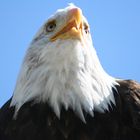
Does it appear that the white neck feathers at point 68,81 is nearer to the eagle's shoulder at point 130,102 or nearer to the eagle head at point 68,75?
the eagle head at point 68,75

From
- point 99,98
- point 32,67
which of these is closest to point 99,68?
point 99,98

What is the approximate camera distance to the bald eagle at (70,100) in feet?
17.6

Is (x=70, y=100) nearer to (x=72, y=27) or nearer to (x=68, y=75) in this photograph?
(x=68, y=75)

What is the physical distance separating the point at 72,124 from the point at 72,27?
3.55 ft

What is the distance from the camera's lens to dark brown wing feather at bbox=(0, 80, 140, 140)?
5.33 m

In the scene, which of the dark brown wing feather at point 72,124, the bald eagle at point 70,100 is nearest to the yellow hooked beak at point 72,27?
the bald eagle at point 70,100

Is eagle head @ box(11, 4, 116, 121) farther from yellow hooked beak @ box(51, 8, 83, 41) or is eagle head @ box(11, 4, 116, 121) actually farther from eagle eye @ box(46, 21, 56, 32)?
eagle eye @ box(46, 21, 56, 32)

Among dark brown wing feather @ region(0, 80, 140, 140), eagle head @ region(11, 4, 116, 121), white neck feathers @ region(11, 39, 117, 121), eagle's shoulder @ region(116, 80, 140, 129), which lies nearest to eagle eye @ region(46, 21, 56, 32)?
eagle head @ region(11, 4, 116, 121)

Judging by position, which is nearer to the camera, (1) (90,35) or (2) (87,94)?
(2) (87,94)

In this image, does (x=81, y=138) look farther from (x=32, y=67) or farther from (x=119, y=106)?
(x=32, y=67)

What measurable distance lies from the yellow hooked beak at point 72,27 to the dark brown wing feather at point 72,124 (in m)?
0.80

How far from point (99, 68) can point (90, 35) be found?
0.47 meters

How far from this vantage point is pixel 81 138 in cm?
529

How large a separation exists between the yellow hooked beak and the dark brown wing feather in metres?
0.80
